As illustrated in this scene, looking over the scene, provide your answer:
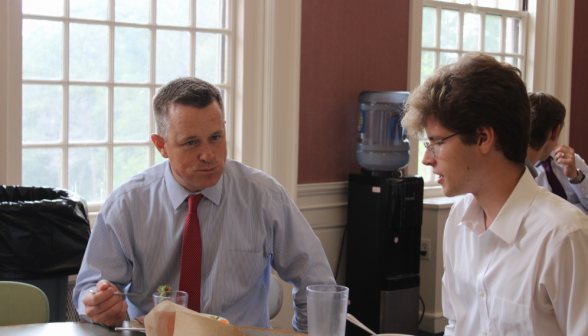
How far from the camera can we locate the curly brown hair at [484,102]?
127 cm

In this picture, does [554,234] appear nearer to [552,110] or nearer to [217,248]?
[217,248]

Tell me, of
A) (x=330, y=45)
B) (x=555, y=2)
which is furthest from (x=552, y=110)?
(x=555, y=2)

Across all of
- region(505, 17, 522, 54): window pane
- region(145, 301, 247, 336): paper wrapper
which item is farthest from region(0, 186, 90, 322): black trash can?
region(505, 17, 522, 54): window pane

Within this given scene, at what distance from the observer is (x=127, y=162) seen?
2.96 metres

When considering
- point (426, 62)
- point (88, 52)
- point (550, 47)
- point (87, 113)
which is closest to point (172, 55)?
point (88, 52)

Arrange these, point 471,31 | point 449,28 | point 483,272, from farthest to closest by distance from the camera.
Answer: point 471,31, point 449,28, point 483,272

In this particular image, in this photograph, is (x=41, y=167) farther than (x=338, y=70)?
No

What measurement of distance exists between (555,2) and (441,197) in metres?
1.87

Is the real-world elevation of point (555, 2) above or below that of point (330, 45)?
above

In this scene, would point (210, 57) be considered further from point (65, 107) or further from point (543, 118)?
point (543, 118)

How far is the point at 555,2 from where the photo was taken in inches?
172

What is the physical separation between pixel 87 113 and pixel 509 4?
3339 millimetres

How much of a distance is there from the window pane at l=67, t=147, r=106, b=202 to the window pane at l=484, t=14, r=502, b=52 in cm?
295

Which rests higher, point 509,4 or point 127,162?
point 509,4
